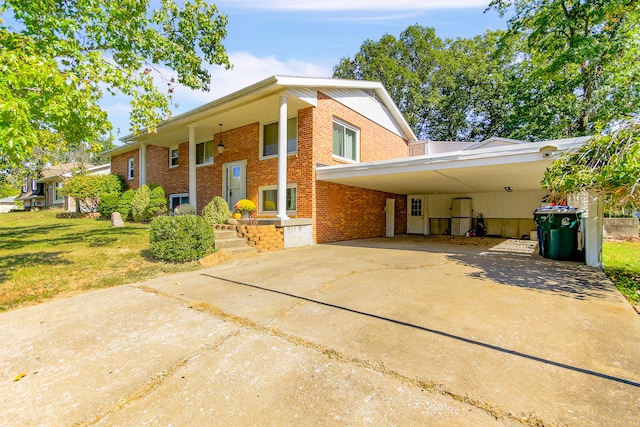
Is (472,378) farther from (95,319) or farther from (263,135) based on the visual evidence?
(263,135)

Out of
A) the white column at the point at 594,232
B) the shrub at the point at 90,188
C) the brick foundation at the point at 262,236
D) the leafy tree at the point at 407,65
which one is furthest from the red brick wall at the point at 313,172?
the leafy tree at the point at 407,65

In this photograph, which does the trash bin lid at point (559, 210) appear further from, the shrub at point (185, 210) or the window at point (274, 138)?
the shrub at point (185, 210)

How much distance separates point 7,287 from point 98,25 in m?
6.16

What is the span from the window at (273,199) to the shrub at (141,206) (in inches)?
245

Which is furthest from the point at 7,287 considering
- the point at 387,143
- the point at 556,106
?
the point at 556,106

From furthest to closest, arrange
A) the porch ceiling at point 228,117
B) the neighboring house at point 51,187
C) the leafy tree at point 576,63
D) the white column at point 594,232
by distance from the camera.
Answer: the neighboring house at point 51,187, the leafy tree at point 576,63, the porch ceiling at point 228,117, the white column at point 594,232

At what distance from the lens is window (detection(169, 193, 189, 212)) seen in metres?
14.6

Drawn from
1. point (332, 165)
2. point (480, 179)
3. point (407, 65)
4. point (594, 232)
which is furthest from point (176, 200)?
point (407, 65)

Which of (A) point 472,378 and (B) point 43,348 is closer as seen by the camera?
(A) point 472,378

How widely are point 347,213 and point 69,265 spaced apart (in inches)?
330

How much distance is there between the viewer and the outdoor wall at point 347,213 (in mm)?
10016

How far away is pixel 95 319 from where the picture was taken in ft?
11.1

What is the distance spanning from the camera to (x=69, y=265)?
225 inches

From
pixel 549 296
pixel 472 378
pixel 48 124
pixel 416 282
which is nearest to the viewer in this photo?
pixel 472 378
